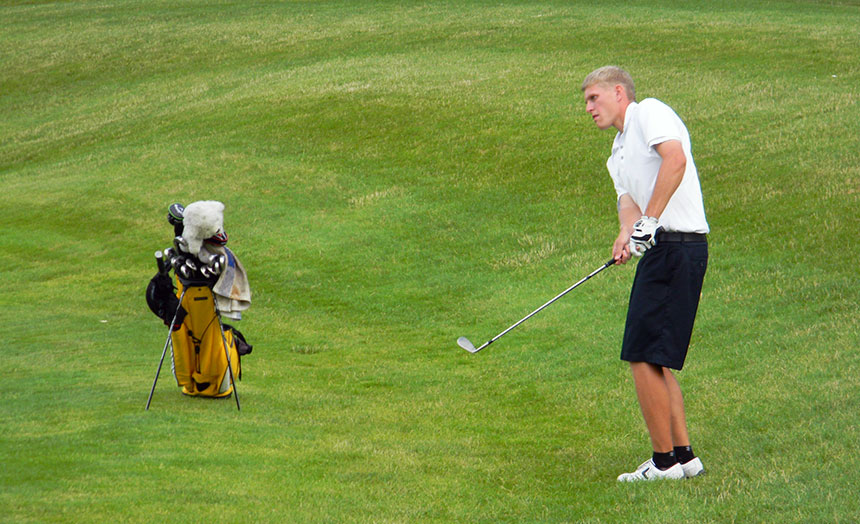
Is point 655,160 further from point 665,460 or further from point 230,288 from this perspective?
point 230,288

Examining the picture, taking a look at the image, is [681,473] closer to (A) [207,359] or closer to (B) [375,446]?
(B) [375,446]

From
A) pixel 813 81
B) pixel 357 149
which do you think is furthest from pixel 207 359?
pixel 813 81

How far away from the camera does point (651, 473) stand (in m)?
6.54

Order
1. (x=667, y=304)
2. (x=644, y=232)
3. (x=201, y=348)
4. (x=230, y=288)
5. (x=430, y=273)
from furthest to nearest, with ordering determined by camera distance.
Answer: (x=430, y=273) → (x=201, y=348) → (x=230, y=288) → (x=667, y=304) → (x=644, y=232)

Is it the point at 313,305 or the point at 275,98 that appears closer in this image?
the point at 313,305

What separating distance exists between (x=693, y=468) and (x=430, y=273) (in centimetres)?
1028

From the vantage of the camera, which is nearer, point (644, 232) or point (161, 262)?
point (644, 232)

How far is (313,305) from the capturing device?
16.0m

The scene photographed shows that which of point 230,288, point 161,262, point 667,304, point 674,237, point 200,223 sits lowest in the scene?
point 230,288

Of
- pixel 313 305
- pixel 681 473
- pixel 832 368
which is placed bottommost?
pixel 313 305

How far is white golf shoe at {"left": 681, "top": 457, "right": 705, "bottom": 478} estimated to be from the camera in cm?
652

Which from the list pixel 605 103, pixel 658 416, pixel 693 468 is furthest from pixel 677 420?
pixel 605 103

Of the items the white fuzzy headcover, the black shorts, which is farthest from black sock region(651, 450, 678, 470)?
the white fuzzy headcover

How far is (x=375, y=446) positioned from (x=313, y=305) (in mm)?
8265
